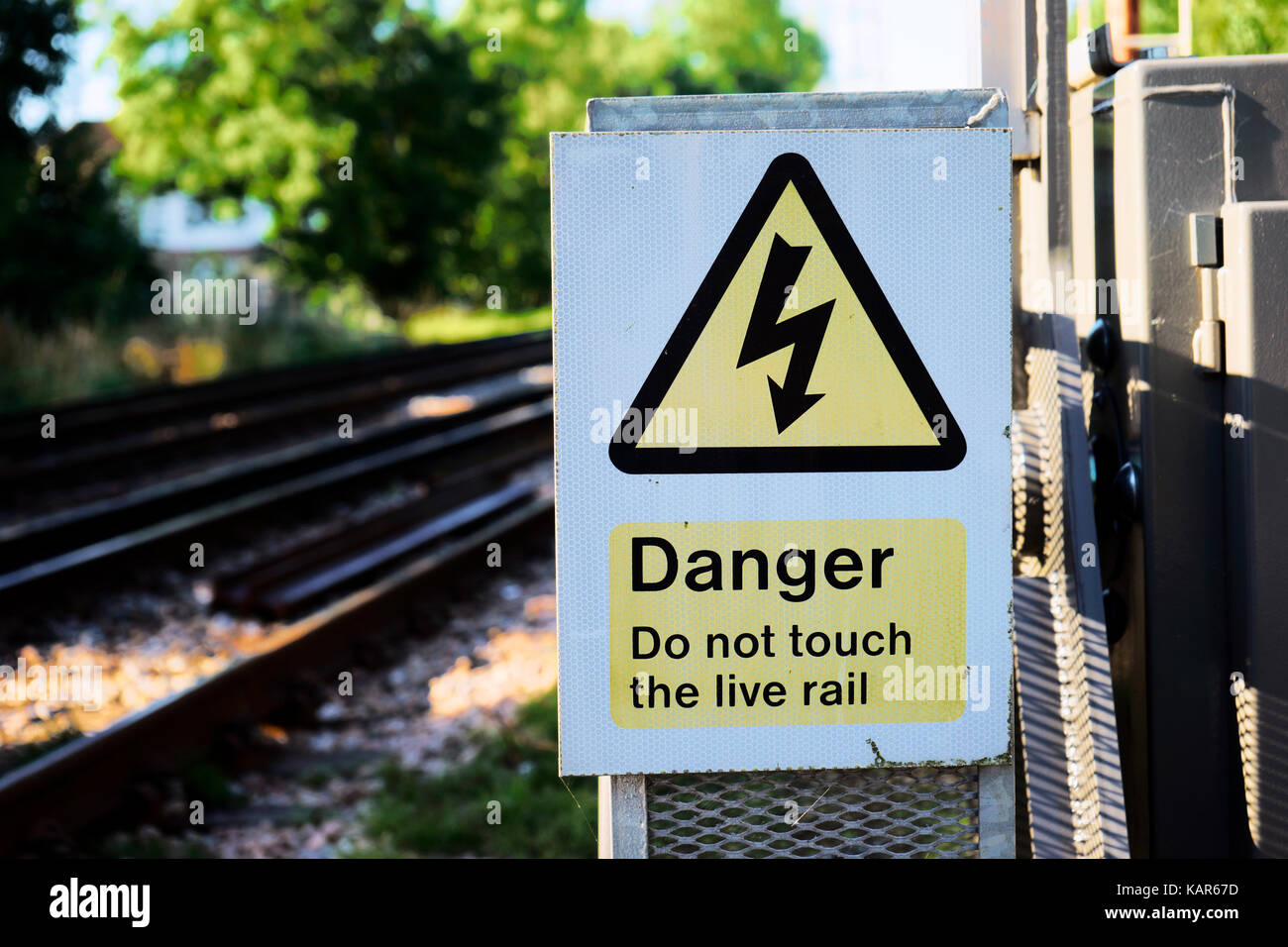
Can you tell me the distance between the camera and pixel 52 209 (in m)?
20.5

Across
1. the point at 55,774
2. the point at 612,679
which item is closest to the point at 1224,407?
the point at 612,679

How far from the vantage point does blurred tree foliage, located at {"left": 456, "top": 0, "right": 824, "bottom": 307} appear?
38.2 m

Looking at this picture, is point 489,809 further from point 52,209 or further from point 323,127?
point 323,127

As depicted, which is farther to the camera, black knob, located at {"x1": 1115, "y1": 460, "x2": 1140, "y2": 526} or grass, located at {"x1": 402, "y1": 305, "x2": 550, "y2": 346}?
grass, located at {"x1": 402, "y1": 305, "x2": 550, "y2": 346}

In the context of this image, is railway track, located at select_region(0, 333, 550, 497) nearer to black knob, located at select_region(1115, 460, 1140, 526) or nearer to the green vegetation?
the green vegetation

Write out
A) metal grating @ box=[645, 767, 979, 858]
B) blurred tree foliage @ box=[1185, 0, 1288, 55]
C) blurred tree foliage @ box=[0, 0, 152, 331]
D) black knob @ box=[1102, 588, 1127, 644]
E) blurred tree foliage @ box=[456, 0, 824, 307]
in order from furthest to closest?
blurred tree foliage @ box=[456, 0, 824, 307] < blurred tree foliage @ box=[0, 0, 152, 331] < blurred tree foliage @ box=[1185, 0, 1288, 55] < black knob @ box=[1102, 588, 1127, 644] < metal grating @ box=[645, 767, 979, 858]

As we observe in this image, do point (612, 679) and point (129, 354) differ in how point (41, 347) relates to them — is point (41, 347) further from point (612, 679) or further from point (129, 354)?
point (612, 679)

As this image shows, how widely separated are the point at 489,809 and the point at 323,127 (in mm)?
29456

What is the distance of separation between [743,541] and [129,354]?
17.4m

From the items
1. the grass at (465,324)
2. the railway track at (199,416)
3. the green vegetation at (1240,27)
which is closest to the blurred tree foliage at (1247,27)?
the green vegetation at (1240,27)

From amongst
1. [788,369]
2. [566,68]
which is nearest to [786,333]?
[788,369]

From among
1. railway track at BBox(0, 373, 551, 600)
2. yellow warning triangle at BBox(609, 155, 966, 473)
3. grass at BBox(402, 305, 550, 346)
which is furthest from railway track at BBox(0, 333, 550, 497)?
grass at BBox(402, 305, 550, 346)

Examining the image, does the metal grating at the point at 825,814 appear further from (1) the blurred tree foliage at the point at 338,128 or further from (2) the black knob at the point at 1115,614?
(1) the blurred tree foliage at the point at 338,128

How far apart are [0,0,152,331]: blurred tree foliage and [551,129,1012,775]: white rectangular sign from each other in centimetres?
1947
